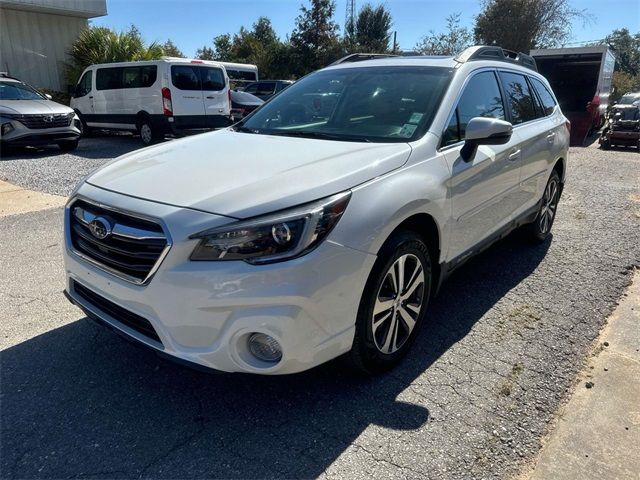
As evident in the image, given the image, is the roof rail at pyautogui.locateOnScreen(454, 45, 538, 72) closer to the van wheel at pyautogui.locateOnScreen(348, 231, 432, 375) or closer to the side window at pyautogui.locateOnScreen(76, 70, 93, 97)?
the van wheel at pyautogui.locateOnScreen(348, 231, 432, 375)

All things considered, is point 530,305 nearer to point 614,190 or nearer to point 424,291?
point 424,291

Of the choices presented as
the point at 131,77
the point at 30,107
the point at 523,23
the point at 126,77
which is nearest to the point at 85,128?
the point at 126,77

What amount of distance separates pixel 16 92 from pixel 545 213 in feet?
36.5

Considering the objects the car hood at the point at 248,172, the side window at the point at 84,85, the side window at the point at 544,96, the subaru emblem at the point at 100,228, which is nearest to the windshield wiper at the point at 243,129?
the car hood at the point at 248,172

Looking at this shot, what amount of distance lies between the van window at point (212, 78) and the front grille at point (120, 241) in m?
10.5

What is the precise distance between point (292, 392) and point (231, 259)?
38.3 inches

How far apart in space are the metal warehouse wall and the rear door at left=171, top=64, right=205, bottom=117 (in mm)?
9141

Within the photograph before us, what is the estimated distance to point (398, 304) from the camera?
281cm

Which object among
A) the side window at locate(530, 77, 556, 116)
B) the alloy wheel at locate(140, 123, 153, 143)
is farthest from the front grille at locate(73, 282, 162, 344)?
the alloy wheel at locate(140, 123, 153, 143)

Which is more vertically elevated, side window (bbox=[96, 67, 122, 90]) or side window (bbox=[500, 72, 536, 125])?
side window (bbox=[96, 67, 122, 90])

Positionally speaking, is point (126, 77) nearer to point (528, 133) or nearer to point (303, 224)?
point (528, 133)

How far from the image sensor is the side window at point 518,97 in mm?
4238

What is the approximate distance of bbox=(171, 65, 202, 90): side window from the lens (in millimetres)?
11836

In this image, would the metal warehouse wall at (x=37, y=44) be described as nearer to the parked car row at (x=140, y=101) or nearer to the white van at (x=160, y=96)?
the parked car row at (x=140, y=101)
